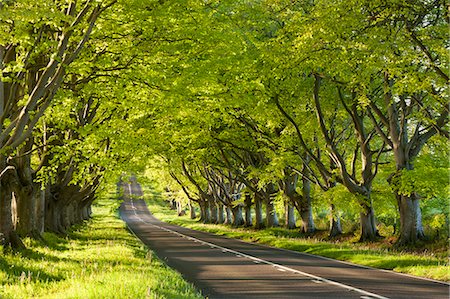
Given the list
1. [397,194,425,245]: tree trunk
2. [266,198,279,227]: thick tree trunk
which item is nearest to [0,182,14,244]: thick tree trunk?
[397,194,425,245]: tree trunk

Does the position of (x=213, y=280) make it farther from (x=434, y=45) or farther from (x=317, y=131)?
(x=317, y=131)

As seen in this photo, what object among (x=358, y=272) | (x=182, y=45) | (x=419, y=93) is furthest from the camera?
(x=419, y=93)

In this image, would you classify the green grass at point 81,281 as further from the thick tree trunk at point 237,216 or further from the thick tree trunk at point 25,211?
the thick tree trunk at point 237,216

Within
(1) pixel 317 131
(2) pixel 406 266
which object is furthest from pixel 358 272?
(1) pixel 317 131

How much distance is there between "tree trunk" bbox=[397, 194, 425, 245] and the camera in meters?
21.7

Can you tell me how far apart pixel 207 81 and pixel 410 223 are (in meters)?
11.7

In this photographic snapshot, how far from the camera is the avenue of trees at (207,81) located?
12.0m

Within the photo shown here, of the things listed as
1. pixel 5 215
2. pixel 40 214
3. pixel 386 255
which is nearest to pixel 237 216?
pixel 40 214

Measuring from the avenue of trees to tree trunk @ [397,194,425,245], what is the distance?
0.06 metres

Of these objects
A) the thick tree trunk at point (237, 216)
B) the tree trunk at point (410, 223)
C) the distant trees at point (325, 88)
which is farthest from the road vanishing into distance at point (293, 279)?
the thick tree trunk at point (237, 216)

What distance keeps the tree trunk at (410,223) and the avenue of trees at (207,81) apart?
2.2 inches

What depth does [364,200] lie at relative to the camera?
957 inches

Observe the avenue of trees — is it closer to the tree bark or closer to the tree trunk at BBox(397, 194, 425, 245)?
the tree trunk at BBox(397, 194, 425, 245)

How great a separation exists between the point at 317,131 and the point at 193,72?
13.6 meters
